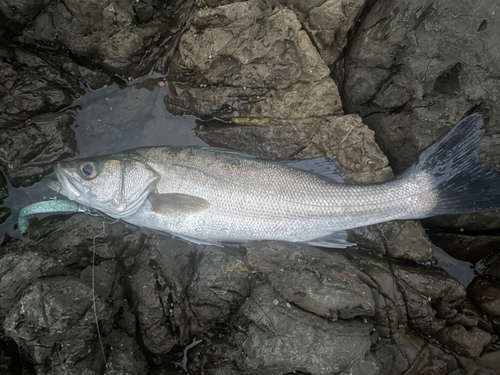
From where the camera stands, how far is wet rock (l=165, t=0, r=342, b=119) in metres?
3.50

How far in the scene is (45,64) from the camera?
3.77m

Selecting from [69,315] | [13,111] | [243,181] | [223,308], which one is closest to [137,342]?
[69,315]

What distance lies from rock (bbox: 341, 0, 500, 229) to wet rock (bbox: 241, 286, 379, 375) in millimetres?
2055

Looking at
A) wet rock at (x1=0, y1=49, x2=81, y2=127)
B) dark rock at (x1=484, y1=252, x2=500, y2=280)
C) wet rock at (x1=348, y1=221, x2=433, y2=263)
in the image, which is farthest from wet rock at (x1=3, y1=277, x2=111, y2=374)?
dark rock at (x1=484, y1=252, x2=500, y2=280)

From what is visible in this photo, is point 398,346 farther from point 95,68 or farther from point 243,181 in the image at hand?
point 95,68

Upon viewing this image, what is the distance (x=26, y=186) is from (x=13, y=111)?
0.97 metres

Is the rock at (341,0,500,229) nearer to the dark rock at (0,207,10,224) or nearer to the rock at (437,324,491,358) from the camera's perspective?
the rock at (437,324,491,358)

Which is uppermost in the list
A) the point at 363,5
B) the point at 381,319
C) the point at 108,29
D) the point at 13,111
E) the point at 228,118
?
the point at 363,5

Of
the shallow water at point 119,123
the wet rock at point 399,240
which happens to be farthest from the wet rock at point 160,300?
the wet rock at point 399,240

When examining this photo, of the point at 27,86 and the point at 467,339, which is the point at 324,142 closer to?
the point at 467,339

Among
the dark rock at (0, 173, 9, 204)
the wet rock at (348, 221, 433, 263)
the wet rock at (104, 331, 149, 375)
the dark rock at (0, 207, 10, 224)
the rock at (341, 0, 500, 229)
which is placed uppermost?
the rock at (341, 0, 500, 229)

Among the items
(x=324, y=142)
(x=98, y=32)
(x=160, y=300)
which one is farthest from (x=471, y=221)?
(x=98, y=32)

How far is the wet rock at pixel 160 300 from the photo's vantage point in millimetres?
3201

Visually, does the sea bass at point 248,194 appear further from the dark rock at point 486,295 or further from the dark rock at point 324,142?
the dark rock at point 486,295
